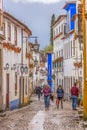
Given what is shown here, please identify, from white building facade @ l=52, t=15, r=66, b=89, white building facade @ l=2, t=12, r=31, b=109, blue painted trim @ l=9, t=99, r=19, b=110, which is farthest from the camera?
white building facade @ l=52, t=15, r=66, b=89

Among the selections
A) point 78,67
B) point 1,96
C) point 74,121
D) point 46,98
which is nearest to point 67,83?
point 78,67

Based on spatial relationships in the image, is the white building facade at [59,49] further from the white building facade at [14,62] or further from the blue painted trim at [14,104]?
the blue painted trim at [14,104]

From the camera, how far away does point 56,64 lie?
6794cm

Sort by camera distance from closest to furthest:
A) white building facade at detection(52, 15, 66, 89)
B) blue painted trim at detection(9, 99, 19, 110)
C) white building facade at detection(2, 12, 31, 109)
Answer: white building facade at detection(2, 12, 31, 109), blue painted trim at detection(9, 99, 19, 110), white building facade at detection(52, 15, 66, 89)

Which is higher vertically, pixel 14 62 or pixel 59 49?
pixel 59 49

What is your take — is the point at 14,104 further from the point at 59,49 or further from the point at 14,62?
the point at 59,49

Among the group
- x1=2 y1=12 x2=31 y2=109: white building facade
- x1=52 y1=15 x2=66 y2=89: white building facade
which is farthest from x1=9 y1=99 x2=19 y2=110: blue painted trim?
x1=52 y1=15 x2=66 y2=89: white building facade

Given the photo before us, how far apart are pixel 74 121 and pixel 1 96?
24.9 ft

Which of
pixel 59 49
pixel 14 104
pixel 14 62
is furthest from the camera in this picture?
pixel 59 49

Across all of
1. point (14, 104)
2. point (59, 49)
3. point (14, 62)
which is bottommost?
point (14, 104)

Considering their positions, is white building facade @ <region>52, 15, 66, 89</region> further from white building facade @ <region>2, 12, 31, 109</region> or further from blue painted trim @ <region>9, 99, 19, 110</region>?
blue painted trim @ <region>9, 99, 19, 110</region>

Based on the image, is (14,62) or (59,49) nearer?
(14,62)

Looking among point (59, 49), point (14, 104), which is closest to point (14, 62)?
point (14, 104)

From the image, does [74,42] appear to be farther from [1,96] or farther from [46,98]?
[1,96]
